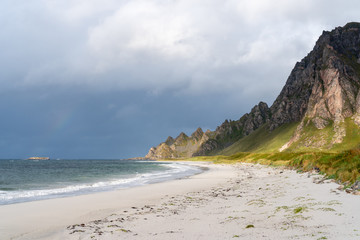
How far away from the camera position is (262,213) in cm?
1186

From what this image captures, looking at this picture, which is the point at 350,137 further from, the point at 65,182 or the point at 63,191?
the point at 63,191

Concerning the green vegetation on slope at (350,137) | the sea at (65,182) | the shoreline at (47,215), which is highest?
the green vegetation on slope at (350,137)

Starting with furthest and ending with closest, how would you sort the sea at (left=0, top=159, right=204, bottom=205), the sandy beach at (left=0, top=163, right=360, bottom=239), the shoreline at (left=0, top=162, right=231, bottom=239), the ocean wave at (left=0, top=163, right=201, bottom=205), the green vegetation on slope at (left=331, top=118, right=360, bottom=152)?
the green vegetation on slope at (left=331, top=118, right=360, bottom=152)
the sea at (left=0, top=159, right=204, bottom=205)
the ocean wave at (left=0, top=163, right=201, bottom=205)
the shoreline at (left=0, top=162, right=231, bottom=239)
the sandy beach at (left=0, top=163, right=360, bottom=239)

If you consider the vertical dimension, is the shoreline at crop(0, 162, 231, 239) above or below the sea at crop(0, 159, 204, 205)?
above

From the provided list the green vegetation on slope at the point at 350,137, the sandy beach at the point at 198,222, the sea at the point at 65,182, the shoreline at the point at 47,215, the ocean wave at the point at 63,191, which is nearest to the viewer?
the sandy beach at the point at 198,222

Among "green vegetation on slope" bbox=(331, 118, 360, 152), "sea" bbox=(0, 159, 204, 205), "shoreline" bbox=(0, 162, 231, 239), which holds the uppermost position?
→ "green vegetation on slope" bbox=(331, 118, 360, 152)

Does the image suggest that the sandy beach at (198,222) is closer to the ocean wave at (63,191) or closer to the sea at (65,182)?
the ocean wave at (63,191)

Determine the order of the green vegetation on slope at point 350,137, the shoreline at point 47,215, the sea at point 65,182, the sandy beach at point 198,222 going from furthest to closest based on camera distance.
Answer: the green vegetation on slope at point 350,137 → the sea at point 65,182 → the shoreline at point 47,215 → the sandy beach at point 198,222

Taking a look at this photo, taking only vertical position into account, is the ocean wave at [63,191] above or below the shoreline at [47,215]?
below

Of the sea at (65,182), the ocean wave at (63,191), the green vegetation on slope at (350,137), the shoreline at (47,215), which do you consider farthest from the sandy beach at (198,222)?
the green vegetation on slope at (350,137)

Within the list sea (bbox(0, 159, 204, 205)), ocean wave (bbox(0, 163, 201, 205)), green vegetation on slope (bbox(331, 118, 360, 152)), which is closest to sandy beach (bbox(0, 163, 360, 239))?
ocean wave (bbox(0, 163, 201, 205))

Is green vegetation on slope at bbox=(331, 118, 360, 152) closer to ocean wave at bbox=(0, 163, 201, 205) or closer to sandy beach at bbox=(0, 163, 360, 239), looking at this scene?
ocean wave at bbox=(0, 163, 201, 205)

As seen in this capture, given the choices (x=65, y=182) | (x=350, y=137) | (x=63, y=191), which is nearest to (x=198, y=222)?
(x=63, y=191)

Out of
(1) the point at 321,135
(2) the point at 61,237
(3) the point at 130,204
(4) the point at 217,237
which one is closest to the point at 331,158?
(3) the point at 130,204
